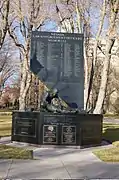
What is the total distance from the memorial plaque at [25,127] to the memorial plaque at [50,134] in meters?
0.48

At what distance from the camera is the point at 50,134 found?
14.6 m

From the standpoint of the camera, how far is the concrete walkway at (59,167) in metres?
9.05

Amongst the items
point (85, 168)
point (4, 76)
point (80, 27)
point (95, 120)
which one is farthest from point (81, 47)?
point (4, 76)

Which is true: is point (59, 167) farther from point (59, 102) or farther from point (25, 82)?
point (25, 82)

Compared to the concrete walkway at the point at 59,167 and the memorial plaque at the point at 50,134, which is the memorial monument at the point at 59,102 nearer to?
the memorial plaque at the point at 50,134

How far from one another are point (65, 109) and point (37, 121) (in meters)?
1.56

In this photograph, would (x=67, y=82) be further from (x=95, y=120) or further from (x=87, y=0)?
(x=87, y=0)

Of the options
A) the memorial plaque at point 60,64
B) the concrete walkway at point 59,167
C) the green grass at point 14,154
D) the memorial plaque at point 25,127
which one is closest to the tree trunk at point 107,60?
the memorial plaque at point 60,64

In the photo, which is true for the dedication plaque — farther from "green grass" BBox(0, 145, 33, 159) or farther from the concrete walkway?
"green grass" BBox(0, 145, 33, 159)

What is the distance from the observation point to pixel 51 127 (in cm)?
1459

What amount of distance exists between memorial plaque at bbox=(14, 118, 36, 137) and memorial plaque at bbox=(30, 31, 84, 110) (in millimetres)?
1876

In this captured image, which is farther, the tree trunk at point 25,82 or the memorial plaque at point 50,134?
the tree trunk at point 25,82

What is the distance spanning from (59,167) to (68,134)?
173 inches

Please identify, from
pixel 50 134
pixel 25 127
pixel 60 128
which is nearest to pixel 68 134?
pixel 60 128
